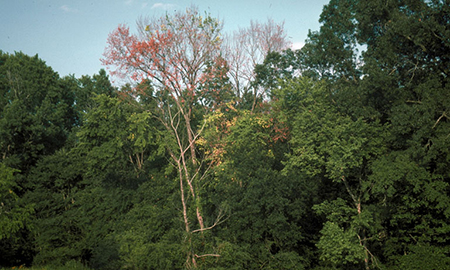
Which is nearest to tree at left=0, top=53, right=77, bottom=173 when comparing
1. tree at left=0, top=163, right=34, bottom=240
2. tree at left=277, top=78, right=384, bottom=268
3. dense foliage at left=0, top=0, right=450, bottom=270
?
dense foliage at left=0, top=0, right=450, bottom=270

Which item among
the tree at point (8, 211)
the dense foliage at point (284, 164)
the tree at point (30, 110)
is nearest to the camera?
the dense foliage at point (284, 164)

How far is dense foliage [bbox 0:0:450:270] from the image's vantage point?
666 inches

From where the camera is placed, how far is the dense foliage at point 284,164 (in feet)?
55.5

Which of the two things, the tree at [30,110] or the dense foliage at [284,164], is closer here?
the dense foliage at [284,164]

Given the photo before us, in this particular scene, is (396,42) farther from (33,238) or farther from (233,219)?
(33,238)

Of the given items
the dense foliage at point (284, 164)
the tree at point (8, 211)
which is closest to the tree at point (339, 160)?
the dense foliage at point (284, 164)

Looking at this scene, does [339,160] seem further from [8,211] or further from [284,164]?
[8,211]

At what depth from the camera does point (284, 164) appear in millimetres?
19250

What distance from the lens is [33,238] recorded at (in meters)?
25.2

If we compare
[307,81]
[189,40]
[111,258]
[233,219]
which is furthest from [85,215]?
[307,81]

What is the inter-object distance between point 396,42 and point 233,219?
1154 centimetres

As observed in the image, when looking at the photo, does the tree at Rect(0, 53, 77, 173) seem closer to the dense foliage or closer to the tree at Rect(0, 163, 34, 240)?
the dense foliage

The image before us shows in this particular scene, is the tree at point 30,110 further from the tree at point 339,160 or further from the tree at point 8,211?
the tree at point 339,160

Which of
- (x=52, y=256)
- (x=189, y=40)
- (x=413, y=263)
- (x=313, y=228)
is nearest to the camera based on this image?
(x=413, y=263)
